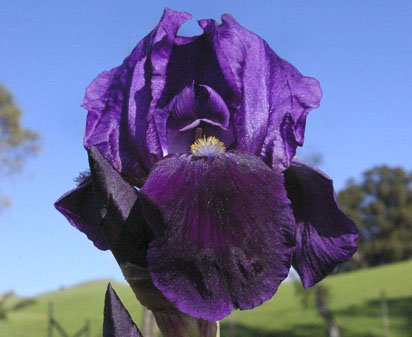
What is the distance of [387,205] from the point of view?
183ft

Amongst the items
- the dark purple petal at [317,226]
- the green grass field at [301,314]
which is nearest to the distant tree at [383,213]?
the green grass field at [301,314]

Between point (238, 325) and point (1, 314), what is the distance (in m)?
16.9

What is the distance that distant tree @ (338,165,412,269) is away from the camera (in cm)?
5359

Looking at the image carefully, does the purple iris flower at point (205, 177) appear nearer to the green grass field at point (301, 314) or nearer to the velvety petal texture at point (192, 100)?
the velvety petal texture at point (192, 100)

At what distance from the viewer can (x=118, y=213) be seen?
1.03 meters

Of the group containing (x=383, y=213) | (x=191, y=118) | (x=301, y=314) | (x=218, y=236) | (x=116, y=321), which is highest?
(x=383, y=213)

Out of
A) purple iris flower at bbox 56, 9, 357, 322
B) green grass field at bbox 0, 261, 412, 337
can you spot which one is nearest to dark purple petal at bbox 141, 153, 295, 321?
purple iris flower at bbox 56, 9, 357, 322

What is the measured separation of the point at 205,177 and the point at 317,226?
30 centimetres

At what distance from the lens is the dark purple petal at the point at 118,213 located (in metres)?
1.03

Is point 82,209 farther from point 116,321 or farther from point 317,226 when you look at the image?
point 317,226

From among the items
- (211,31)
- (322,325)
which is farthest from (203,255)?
(322,325)

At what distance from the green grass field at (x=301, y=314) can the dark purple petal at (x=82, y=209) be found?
2301cm

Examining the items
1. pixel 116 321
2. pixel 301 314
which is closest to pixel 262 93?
pixel 116 321

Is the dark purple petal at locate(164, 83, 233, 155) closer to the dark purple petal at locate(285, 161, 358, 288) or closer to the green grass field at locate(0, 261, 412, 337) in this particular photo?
the dark purple petal at locate(285, 161, 358, 288)
